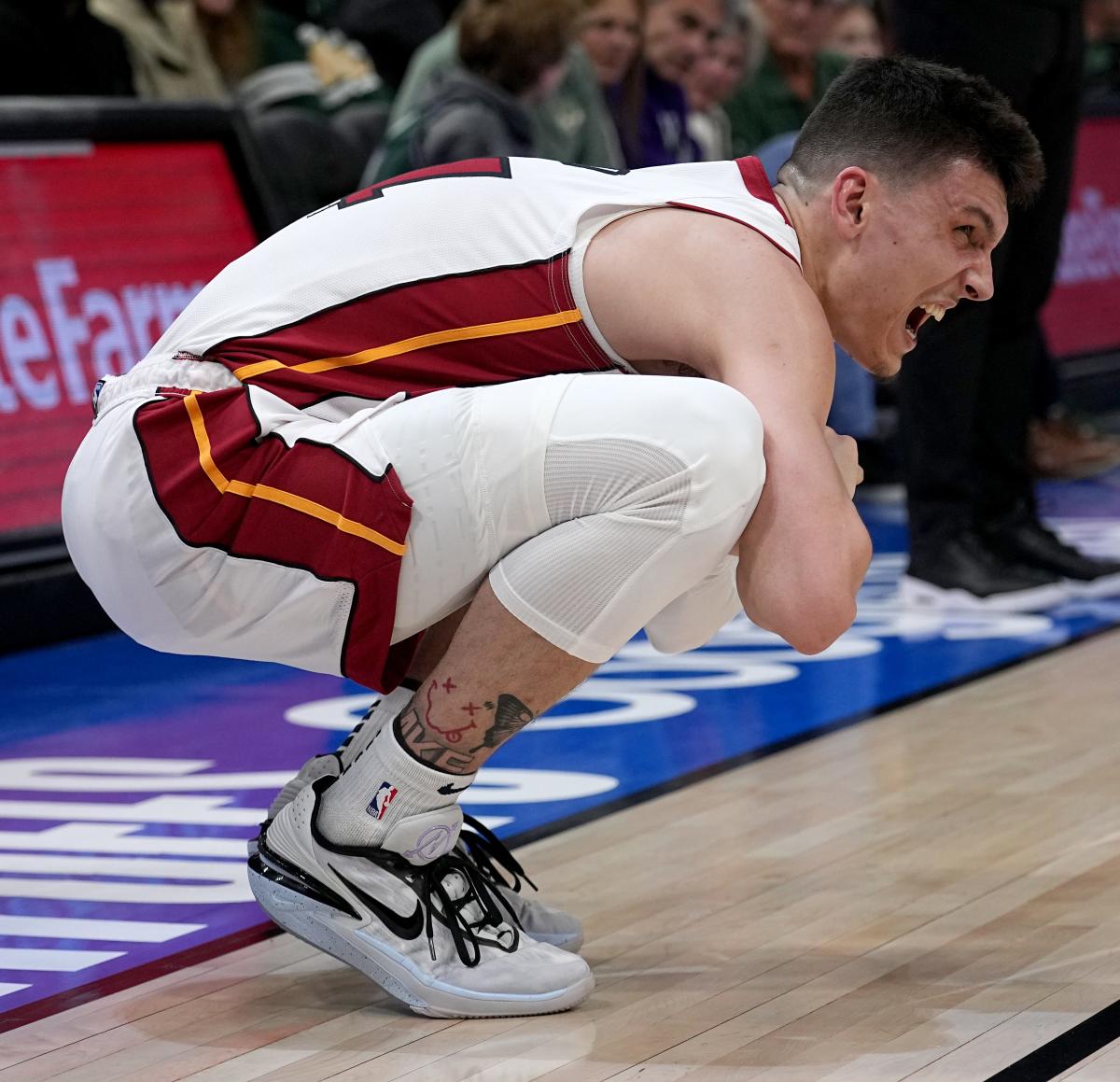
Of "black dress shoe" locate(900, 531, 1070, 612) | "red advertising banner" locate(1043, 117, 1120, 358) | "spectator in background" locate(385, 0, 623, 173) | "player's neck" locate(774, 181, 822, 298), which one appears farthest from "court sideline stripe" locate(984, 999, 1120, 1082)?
"red advertising banner" locate(1043, 117, 1120, 358)

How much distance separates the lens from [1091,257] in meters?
6.80

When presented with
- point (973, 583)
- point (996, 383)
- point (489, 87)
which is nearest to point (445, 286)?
point (973, 583)

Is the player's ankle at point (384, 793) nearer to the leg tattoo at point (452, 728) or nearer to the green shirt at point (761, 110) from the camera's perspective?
the leg tattoo at point (452, 728)

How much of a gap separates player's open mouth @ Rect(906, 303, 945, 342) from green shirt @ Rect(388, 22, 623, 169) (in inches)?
111

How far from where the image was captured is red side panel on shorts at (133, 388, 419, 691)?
1.72m

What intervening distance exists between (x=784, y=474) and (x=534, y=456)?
0.23 metres

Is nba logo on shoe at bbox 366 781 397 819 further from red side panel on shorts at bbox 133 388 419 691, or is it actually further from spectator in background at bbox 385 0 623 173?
spectator in background at bbox 385 0 623 173

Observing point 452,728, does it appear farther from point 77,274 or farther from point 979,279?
point 77,274

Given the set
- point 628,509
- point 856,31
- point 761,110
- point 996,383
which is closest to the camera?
point 628,509

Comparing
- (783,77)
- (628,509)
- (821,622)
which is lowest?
(783,77)

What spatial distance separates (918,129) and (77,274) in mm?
2477

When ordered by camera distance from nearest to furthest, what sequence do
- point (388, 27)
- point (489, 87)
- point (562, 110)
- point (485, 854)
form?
1. point (485, 854)
2. point (489, 87)
3. point (562, 110)
4. point (388, 27)

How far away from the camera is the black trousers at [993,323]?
358 centimetres

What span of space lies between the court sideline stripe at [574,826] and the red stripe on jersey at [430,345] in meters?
0.61
